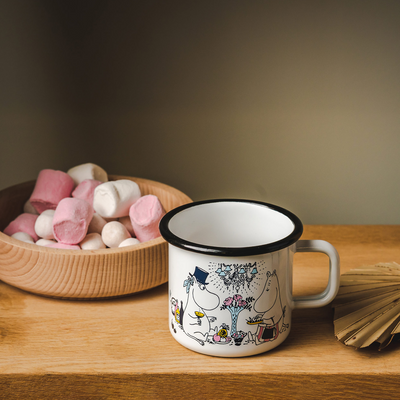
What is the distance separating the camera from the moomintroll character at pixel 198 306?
0.40 m

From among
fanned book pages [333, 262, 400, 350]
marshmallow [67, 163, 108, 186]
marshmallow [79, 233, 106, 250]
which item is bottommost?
fanned book pages [333, 262, 400, 350]

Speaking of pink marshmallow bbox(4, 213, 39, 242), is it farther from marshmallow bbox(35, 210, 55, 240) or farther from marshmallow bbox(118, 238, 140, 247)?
marshmallow bbox(118, 238, 140, 247)

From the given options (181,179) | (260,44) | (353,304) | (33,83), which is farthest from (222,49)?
(353,304)

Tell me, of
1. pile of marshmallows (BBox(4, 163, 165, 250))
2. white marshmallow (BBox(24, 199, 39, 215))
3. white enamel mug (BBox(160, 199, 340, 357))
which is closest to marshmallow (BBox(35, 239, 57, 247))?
pile of marshmallows (BBox(4, 163, 165, 250))

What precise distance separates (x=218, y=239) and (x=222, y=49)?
47 cm

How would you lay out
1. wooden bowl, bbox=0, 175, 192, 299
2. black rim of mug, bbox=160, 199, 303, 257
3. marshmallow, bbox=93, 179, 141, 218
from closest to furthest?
1. black rim of mug, bbox=160, 199, 303, 257
2. wooden bowl, bbox=0, 175, 192, 299
3. marshmallow, bbox=93, 179, 141, 218

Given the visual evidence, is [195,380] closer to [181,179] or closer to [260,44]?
[181,179]

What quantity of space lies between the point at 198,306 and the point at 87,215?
9.8 inches

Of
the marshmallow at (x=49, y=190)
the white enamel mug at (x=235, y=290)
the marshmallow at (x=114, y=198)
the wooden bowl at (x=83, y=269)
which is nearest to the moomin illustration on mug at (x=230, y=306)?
the white enamel mug at (x=235, y=290)

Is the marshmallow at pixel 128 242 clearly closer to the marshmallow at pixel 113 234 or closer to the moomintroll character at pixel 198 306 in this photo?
the marshmallow at pixel 113 234

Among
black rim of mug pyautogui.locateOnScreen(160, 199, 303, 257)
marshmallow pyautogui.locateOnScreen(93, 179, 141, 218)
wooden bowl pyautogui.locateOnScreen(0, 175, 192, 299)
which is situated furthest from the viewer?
marshmallow pyautogui.locateOnScreen(93, 179, 141, 218)

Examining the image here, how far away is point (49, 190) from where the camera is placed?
67 cm

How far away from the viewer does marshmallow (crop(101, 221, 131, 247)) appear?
1.95ft

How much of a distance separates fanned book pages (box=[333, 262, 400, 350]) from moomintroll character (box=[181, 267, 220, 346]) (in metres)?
0.15
